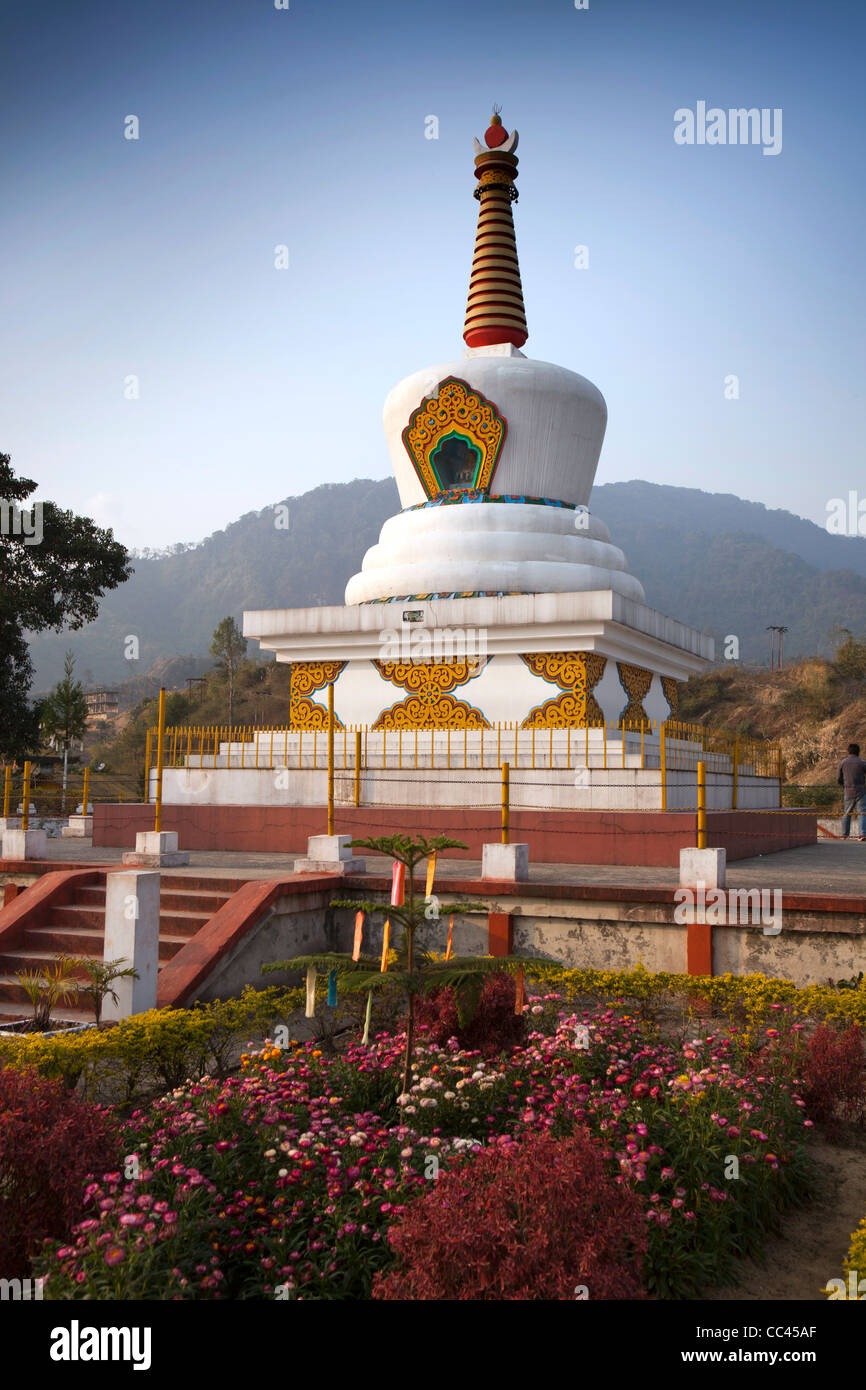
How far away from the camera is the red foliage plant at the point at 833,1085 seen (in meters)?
5.64

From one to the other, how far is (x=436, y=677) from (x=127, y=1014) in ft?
30.9

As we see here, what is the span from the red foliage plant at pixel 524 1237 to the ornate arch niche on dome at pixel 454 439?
14.3m

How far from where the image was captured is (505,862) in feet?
29.2

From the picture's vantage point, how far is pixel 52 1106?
4477mm

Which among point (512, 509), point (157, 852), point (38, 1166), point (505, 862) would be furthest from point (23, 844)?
point (512, 509)

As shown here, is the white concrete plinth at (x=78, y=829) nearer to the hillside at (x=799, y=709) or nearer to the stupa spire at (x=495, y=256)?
the stupa spire at (x=495, y=256)

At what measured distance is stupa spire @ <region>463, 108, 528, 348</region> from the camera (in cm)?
1819

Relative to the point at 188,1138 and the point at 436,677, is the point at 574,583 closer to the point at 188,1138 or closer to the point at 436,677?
the point at 436,677

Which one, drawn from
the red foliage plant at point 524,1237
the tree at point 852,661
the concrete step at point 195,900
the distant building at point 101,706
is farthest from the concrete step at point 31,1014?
the distant building at point 101,706

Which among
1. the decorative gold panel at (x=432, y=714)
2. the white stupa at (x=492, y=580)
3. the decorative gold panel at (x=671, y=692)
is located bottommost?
the decorative gold panel at (x=432, y=714)

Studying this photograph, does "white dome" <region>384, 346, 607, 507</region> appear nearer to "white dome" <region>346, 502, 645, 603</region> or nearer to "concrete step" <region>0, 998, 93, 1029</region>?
"white dome" <region>346, 502, 645, 603</region>

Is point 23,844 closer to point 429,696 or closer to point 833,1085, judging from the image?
point 429,696

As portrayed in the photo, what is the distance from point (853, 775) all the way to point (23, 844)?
40.7ft

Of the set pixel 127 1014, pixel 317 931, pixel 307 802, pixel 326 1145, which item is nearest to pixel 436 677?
pixel 307 802
